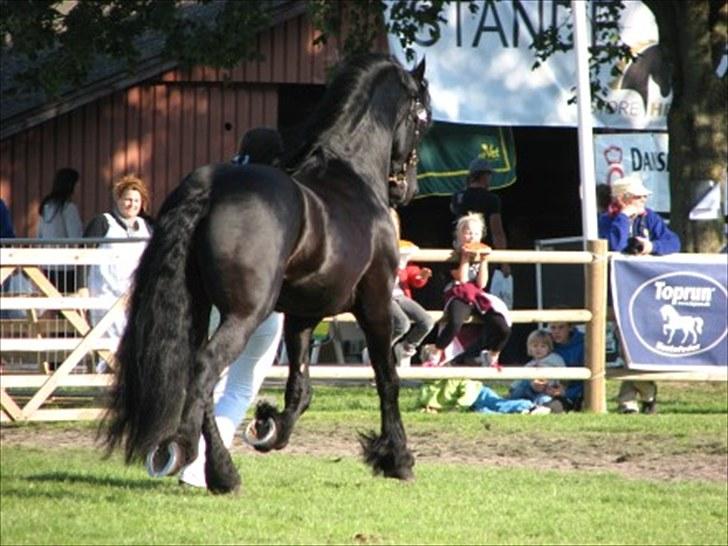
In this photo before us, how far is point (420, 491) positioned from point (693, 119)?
10.5 m

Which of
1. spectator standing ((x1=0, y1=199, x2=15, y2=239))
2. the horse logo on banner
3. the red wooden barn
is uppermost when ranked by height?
the red wooden barn

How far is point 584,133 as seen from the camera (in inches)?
677

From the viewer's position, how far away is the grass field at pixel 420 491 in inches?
360

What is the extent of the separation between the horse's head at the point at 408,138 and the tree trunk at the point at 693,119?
8.71 metres

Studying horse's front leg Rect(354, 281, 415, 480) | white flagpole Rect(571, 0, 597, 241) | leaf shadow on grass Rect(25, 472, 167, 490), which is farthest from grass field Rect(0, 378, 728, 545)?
white flagpole Rect(571, 0, 597, 241)

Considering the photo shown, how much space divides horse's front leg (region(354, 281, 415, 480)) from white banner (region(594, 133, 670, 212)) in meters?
13.6

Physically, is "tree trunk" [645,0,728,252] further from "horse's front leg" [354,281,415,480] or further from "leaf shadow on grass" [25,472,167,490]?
"leaf shadow on grass" [25,472,167,490]

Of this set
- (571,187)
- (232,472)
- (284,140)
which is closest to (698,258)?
(284,140)

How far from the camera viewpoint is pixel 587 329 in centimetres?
1656

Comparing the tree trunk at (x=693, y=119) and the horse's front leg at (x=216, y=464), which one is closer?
the horse's front leg at (x=216, y=464)

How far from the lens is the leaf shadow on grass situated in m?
10.5

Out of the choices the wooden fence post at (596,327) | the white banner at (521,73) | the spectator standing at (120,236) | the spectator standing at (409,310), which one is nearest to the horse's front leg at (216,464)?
the spectator standing at (120,236)

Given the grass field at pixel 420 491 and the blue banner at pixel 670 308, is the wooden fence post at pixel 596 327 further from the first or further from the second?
the grass field at pixel 420 491

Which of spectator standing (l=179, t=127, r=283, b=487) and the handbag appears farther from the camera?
the handbag
